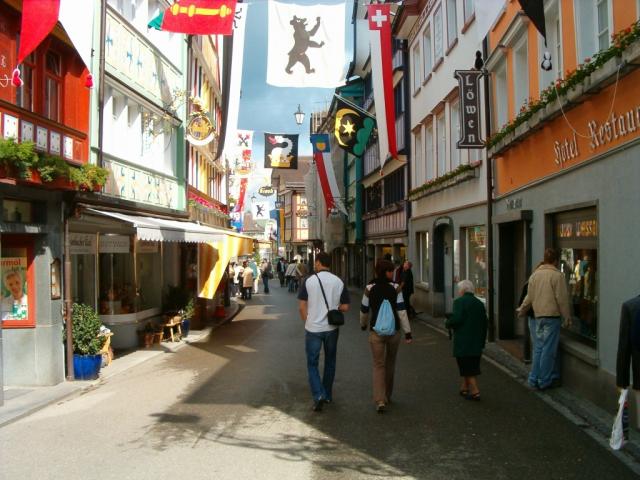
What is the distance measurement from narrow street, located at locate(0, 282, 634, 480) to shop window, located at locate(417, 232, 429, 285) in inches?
470

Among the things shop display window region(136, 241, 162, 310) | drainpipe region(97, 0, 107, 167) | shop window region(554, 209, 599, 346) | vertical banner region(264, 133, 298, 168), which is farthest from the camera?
vertical banner region(264, 133, 298, 168)

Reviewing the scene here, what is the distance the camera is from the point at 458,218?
17.8 m

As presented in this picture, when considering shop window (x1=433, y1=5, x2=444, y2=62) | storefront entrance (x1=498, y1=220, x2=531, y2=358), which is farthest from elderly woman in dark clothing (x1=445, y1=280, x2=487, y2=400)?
shop window (x1=433, y1=5, x2=444, y2=62)

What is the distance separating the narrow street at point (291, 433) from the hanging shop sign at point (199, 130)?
27.8ft

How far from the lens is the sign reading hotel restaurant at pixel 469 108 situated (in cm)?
1430

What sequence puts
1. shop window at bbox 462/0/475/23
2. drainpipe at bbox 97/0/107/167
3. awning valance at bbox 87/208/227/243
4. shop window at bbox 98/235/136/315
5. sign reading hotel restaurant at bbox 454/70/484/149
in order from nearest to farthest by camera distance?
1. awning valance at bbox 87/208/227/243
2. drainpipe at bbox 97/0/107/167
3. shop window at bbox 98/235/136/315
4. sign reading hotel restaurant at bbox 454/70/484/149
5. shop window at bbox 462/0/475/23

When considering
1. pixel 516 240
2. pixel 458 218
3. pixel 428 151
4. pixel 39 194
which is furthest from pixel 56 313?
pixel 428 151

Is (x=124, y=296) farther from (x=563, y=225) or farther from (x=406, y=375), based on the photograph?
(x=563, y=225)

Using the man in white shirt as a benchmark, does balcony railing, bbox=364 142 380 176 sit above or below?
above

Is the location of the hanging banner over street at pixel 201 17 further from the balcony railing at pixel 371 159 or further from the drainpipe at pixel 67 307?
the balcony railing at pixel 371 159

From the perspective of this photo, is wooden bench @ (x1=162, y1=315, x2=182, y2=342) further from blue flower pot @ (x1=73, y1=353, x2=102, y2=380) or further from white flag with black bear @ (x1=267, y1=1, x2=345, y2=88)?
white flag with black bear @ (x1=267, y1=1, x2=345, y2=88)

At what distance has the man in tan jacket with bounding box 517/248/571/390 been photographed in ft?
28.9

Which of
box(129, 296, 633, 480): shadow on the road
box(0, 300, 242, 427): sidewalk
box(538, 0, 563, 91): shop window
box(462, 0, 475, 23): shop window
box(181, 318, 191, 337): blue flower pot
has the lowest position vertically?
box(0, 300, 242, 427): sidewalk

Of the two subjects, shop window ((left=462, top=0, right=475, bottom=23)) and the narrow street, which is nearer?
the narrow street
